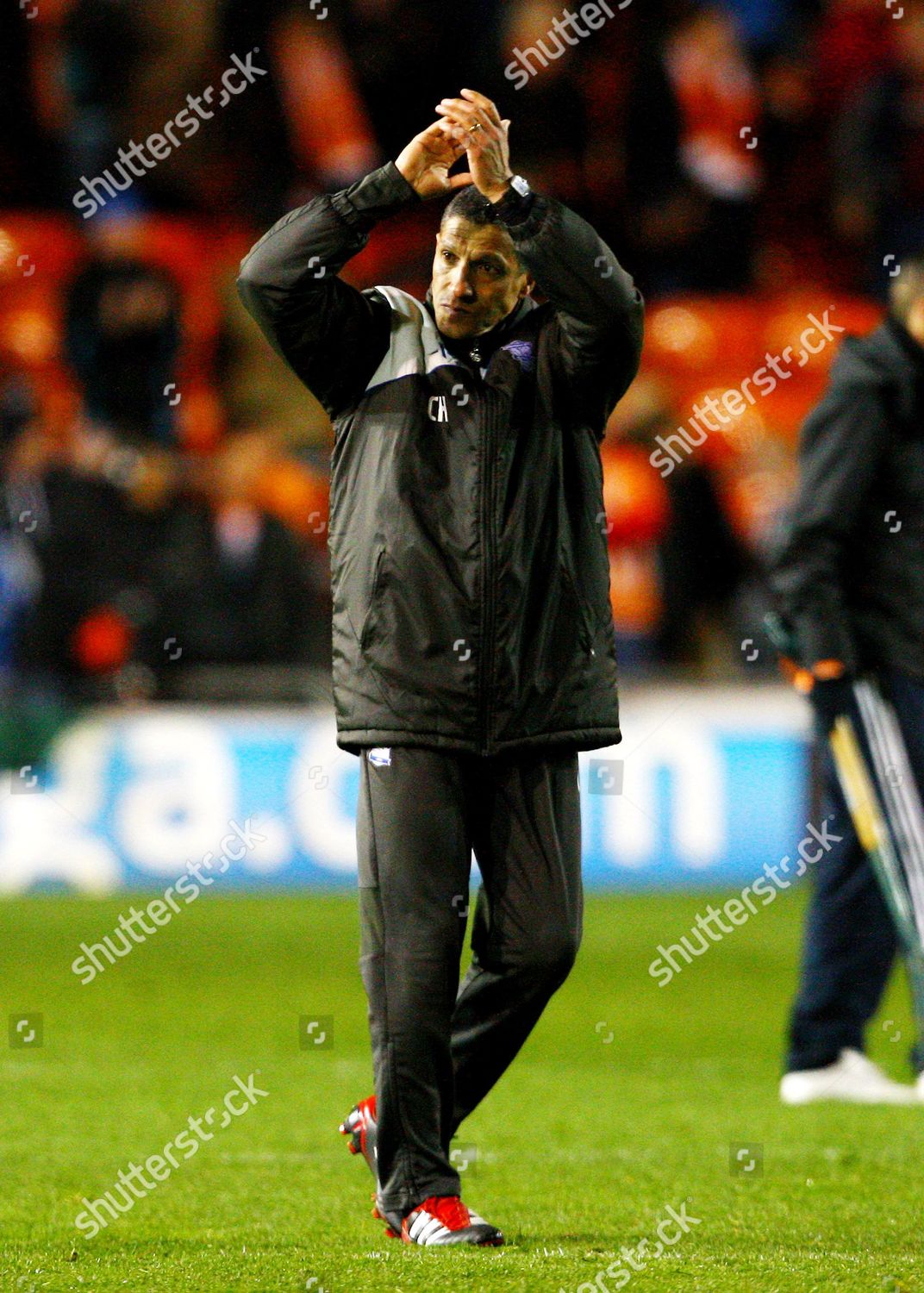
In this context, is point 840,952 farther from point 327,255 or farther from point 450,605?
point 327,255

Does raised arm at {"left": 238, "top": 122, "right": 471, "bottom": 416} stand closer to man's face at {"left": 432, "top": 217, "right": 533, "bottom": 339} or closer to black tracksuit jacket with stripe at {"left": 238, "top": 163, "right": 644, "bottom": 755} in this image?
black tracksuit jacket with stripe at {"left": 238, "top": 163, "right": 644, "bottom": 755}

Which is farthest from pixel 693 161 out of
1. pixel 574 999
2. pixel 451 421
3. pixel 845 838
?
pixel 451 421

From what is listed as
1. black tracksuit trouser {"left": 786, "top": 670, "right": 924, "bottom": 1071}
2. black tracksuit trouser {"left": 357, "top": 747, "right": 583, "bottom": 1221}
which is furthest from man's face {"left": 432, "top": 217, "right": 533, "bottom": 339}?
black tracksuit trouser {"left": 786, "top": 670, "right": 924, "bottom": 1071}

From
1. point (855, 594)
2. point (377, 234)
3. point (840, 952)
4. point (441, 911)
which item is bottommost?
point (840, 952)

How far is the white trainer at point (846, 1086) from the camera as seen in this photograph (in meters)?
6.22

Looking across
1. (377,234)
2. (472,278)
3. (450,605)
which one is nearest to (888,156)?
(377,234)

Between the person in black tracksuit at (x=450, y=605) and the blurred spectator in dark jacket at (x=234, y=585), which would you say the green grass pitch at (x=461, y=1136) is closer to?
the person in black tracksuit at (x=450, y=605)

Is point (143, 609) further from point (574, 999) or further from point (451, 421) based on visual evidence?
point (451, 421)

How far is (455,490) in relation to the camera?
421cm

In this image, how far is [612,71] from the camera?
50.8ft

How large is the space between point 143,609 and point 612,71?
251 inches

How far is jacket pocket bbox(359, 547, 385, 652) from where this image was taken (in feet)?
13.8

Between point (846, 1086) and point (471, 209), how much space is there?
10.6 feet

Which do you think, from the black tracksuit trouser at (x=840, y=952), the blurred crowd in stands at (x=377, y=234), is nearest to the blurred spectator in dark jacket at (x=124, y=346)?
the blurred crowd in stands at (x=377, y=234)
